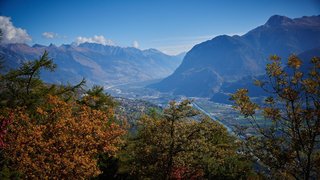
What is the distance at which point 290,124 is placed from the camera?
1573 cm

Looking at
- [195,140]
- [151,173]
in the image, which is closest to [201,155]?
[195,140]

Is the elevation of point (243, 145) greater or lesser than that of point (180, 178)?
greater

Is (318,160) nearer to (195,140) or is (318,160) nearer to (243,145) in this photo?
(243,145)

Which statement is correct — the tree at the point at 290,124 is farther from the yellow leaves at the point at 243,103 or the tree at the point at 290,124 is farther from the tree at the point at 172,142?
the tree at the point at 172,142

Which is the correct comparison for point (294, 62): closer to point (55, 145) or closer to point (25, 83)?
point (55, 145)

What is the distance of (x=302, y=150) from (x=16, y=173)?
1971cm

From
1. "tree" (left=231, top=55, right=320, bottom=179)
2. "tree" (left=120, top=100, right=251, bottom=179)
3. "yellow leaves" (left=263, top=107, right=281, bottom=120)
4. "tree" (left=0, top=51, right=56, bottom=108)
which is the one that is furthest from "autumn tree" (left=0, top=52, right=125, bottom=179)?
"tree" (left=0, top=51, right=56, bottom=108)

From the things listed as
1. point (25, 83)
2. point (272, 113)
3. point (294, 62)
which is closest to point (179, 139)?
point (272, 113)

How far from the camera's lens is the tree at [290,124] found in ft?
49.2

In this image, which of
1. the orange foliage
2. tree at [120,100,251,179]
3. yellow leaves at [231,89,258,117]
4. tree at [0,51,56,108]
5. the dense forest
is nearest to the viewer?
the dense forest

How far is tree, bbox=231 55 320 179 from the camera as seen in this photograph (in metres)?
15.0

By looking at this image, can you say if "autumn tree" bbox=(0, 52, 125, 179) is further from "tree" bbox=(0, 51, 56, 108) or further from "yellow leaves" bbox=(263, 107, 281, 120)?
"tree" bbox=(0, 51, 56, 108)

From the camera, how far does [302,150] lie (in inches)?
615

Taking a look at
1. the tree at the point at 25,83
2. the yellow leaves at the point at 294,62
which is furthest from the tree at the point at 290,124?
the tree at the point at 25,83
